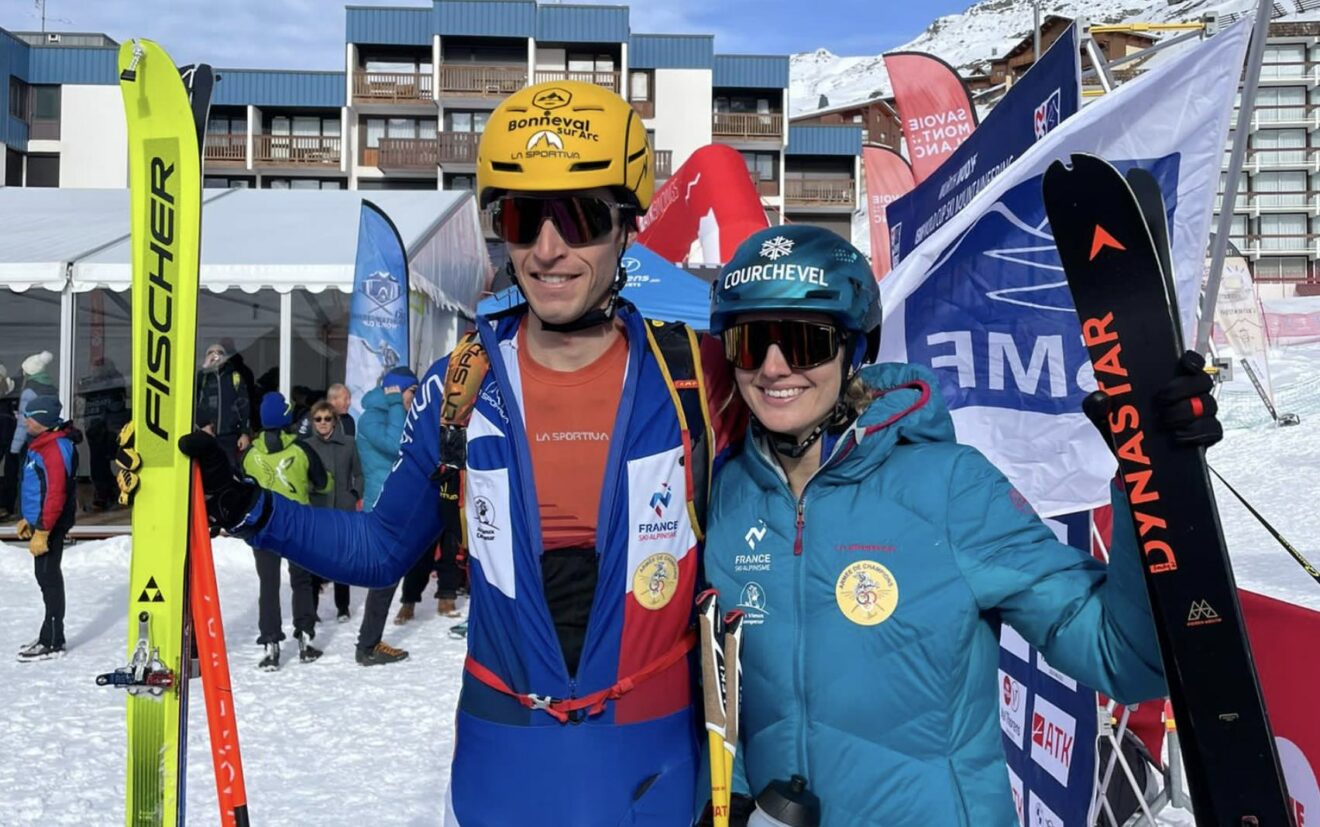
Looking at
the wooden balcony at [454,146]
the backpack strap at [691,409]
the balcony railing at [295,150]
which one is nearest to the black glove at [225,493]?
the backpack strap at [691,409]

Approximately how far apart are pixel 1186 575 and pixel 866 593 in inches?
20.3

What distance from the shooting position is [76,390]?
13516 mm

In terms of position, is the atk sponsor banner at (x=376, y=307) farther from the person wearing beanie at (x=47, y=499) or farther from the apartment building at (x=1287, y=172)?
the apartment building at (x=1287, y=172)

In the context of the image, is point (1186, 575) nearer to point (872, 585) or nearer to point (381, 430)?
point (872, 585)

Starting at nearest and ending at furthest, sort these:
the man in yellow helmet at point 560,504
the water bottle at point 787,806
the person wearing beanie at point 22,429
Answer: the water bottle at point 787,806, the man in yellow helmet at point 560,504, the person wearing beanie at point 22,429

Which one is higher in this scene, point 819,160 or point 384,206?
point 819,160

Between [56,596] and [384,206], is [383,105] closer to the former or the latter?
[384,206]

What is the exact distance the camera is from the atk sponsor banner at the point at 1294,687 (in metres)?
2.29

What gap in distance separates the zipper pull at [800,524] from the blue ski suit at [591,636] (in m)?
0.26

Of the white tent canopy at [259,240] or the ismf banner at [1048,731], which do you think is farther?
the white tent canopy at [259,240]

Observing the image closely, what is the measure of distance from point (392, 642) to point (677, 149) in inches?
1272

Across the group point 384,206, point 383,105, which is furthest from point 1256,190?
point 384,206

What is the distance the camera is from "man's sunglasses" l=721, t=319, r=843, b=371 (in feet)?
6.24

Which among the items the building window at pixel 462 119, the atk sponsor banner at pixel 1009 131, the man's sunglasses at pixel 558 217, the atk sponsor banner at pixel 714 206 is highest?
the building window at pixel 462 119
